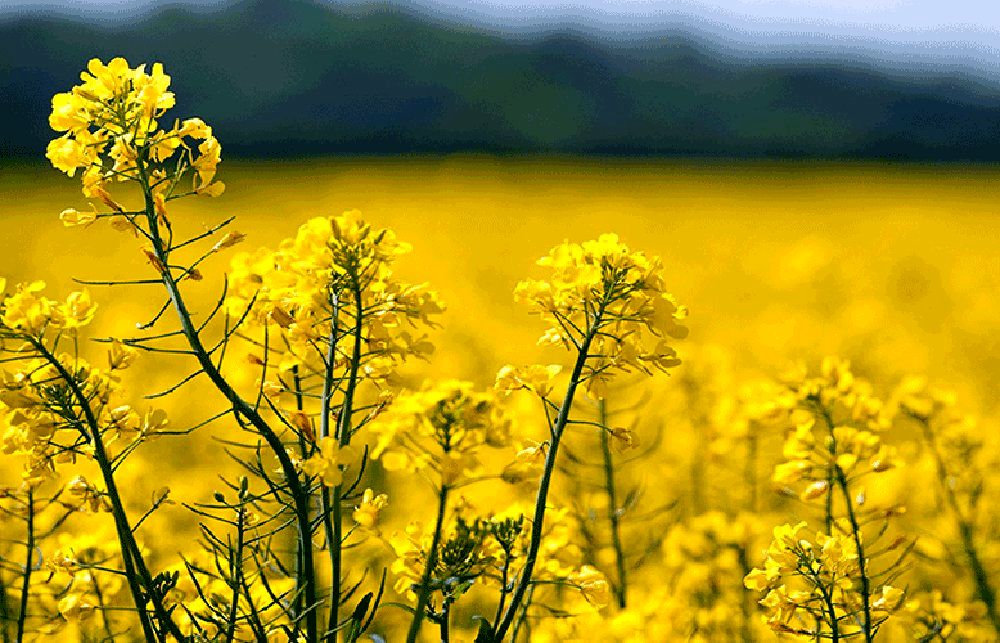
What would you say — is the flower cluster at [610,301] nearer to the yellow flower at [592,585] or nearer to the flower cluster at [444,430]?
the flower cluster at [444,430]

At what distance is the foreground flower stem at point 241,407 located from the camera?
4.68ft

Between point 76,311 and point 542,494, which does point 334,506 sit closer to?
point 542,494

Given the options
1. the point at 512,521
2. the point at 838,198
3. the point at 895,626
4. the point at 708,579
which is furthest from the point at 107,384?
the point at 838,198

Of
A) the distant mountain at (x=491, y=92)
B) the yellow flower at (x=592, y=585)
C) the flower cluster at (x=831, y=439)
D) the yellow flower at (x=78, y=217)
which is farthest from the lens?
the distant mountain at (x=491, y=92)

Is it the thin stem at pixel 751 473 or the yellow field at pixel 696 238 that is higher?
the yellow field at pixel 696 238

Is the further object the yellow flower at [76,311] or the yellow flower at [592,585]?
the yellow flower at [592,585]

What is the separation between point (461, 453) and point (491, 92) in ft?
116

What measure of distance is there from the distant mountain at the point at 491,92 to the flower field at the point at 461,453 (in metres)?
22.9

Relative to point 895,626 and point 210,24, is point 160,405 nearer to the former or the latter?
point 895,626

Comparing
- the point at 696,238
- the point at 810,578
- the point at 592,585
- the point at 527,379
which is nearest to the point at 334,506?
the point at 527,379

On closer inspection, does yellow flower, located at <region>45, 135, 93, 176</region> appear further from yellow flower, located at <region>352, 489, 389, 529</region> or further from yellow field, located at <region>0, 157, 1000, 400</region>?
yellow field, located at <region>0, 157, 1000, 400</region>

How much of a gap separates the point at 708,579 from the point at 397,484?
1811mm

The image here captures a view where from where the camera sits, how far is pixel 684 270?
1108 centimetres

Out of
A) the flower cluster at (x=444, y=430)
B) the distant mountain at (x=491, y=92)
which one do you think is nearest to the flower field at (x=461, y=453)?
the flower cluster at (x=444, y=430)
